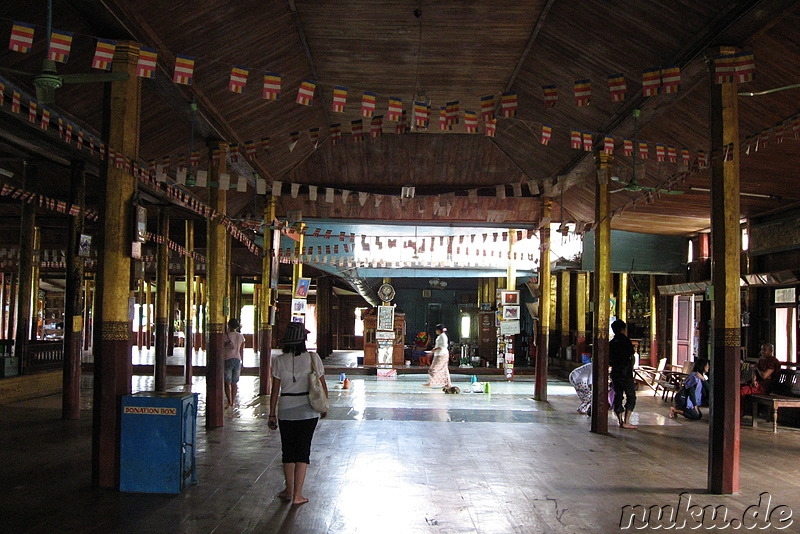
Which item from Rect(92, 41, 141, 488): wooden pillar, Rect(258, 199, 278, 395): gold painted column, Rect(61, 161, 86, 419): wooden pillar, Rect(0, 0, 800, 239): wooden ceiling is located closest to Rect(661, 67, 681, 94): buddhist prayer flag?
Rect(0, 0, 800, 239): wooden ceiling

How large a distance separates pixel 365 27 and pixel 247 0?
1.69 m

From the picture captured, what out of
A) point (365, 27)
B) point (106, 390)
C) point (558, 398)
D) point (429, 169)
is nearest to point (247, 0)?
point (365, 27)

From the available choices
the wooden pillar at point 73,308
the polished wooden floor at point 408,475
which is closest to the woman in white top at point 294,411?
the polished wooden floor at point 408,475

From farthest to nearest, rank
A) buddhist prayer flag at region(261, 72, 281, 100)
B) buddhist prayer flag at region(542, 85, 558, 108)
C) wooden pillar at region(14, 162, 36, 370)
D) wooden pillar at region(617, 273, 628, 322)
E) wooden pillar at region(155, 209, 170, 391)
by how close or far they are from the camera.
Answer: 1. wooden pillar at region(617, 273, 628, 322)
2. wooden pillar at region(155, 209, 170, 391)
3. wooden pillar at region(14, 162, 36, 370)
4. buddhist prayer flag at region(542, 85, 558, 108)
5. buddhist prayer flag at region(261, 72, 281, 100)

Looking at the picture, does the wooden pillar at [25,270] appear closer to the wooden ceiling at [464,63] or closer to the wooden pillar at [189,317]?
the wooden ceiling at [464,63]

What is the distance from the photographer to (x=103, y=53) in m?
6.13

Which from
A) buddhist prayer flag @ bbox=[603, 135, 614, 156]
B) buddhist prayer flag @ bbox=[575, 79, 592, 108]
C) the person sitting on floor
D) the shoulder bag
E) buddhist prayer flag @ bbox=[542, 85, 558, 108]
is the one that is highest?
buddhist prayer flag @ bbox=[542, 85, 558, 108]

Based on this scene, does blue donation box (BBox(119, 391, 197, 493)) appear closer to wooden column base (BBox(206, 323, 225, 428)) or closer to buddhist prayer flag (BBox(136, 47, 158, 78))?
buddhist prayer flag (BBox(136, 47, 158, 78))

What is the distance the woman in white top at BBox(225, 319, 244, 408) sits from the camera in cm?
1122

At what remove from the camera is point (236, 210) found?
15656 mm

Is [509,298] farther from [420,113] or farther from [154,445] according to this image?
[154,445]

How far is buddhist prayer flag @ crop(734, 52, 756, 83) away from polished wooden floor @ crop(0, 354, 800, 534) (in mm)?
4088

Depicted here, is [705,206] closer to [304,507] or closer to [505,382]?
[505,382]

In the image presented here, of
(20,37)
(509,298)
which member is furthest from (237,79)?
(509,298)
